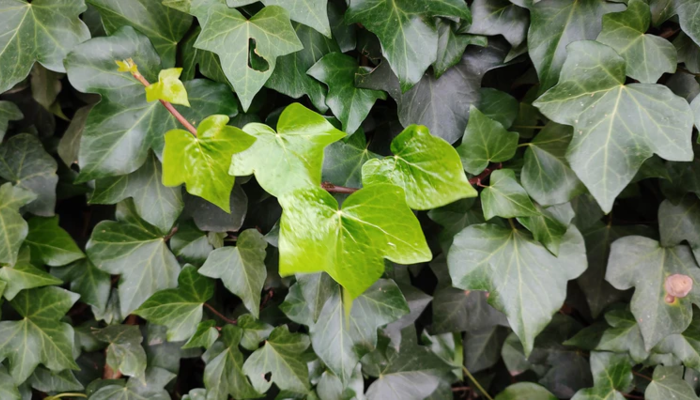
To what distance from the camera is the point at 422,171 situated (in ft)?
2.02

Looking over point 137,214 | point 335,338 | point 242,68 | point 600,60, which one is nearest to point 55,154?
point 137,214

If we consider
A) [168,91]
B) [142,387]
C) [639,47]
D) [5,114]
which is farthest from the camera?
[142,387]

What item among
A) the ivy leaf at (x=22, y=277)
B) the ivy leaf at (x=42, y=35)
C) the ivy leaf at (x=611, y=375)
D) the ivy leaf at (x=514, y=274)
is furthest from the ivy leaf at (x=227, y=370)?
the ivy leaf at (x=611, y=375)

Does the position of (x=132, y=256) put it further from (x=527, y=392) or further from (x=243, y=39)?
(x=527, y=392)

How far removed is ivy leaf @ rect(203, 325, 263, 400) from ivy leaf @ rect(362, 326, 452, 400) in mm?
223

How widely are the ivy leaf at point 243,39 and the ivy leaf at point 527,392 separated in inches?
27.9

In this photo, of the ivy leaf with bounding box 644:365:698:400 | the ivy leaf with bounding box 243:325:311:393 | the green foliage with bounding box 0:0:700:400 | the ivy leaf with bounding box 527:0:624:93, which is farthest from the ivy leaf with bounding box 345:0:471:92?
the ivy leaf with bounding box 644:365:698:400

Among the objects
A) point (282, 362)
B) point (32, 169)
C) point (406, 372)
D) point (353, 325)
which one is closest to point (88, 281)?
point (32, 169)

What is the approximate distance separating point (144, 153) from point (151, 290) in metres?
0.25

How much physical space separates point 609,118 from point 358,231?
371mm

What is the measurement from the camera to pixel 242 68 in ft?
2.05

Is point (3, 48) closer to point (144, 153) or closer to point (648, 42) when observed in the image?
point (144, 153)

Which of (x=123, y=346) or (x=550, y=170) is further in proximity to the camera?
(x=123, y=346)

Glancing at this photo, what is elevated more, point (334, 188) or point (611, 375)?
point (334, 188)
